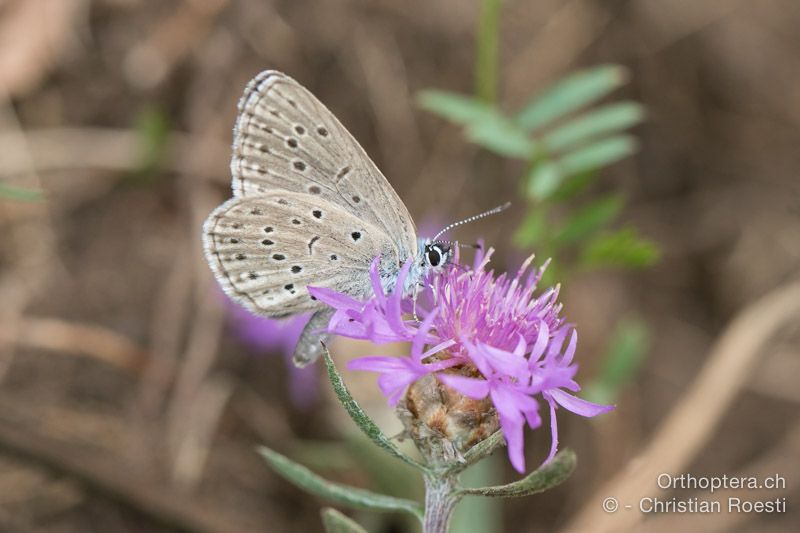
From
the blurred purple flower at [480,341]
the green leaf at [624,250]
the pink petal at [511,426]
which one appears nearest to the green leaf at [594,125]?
the green leaf at [624,250]

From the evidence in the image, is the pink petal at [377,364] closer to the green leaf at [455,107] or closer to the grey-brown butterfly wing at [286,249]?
the grey-brown butterfly wing at [286,249]

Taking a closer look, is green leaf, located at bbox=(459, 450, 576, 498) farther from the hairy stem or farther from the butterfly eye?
the butterfly eye

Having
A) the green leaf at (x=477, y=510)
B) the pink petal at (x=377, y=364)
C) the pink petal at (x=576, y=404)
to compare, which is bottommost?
the green leaf at (x=477, y=510)

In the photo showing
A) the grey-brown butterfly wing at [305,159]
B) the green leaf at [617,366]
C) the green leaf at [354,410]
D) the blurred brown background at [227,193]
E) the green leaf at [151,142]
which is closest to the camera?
the green leaf at [354,410]

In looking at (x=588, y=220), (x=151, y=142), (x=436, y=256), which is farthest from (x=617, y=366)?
(x=151, y=142)

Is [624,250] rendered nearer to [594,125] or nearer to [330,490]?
[594,125]

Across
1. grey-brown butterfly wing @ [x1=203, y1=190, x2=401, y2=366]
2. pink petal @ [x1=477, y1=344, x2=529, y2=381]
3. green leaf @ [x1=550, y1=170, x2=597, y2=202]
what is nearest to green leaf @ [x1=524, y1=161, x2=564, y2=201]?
green leaf @ [x1=550, y1=170, x2=597, y2=202]

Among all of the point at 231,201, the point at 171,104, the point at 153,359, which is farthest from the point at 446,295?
the point at 171,104

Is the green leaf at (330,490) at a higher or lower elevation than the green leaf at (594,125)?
lower
